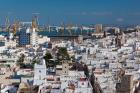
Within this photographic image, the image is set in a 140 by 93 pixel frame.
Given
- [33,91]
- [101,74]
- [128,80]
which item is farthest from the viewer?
[101,74]

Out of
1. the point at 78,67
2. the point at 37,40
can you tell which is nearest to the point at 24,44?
the point at 37,40

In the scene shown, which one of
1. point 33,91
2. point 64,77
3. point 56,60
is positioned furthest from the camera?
point 56,60

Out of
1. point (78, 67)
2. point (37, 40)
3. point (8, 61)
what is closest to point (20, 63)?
point (8, 61)

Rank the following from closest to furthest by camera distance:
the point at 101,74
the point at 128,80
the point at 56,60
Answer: the point at 128,80 → the point at 101,74 → the point at 56,60

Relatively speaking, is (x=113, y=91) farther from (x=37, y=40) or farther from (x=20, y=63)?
(x=37, y=40)

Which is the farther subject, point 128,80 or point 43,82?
point 43,82

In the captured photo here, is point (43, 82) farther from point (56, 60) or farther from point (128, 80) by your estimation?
point (56, 60)

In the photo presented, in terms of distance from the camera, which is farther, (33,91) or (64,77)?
(64,77)

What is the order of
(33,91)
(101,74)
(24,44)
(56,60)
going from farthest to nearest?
(24,44)
(56,60)
(101,74)
(33,91)
